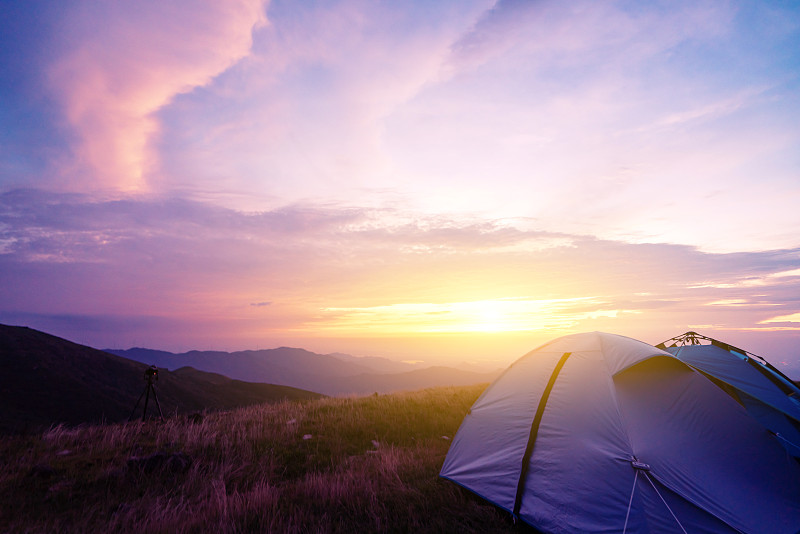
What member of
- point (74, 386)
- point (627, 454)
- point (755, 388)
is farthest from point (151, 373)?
point (74, 386)

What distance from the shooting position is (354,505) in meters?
5.24

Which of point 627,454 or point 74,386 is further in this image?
point 74,386

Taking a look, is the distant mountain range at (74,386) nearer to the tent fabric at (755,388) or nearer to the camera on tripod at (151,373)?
the camera on tripod at (151,373)

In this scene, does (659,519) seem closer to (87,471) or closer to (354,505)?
(354,505)

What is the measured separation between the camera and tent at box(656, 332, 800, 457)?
6.19 metres

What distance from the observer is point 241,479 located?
6.50 meters

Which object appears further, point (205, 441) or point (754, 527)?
point (205, 441)

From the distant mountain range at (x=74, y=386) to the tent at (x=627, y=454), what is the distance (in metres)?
22.0

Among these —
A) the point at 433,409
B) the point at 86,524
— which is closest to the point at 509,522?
the point at 86,524

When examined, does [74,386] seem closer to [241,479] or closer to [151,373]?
[151,373]

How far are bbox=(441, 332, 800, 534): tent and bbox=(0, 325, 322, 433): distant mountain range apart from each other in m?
22.0

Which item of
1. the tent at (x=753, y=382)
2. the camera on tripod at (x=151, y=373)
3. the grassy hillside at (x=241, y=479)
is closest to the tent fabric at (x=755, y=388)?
the tent at (x=753, y=382)

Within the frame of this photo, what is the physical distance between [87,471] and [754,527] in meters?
10.3

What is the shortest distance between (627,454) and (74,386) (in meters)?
53.6
